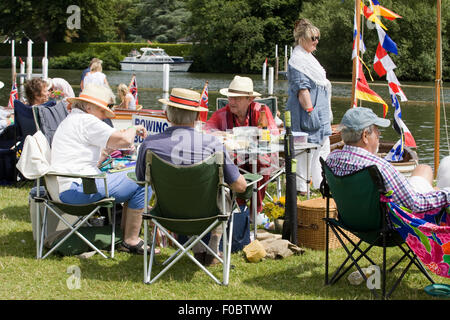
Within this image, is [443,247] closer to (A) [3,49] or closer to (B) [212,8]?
(B) [212,8]

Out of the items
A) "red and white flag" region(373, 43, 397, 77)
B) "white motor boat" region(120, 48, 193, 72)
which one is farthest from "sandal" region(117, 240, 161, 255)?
"white motor boat" region(120, 48, 193, 72)

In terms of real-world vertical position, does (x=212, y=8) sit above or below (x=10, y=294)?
above

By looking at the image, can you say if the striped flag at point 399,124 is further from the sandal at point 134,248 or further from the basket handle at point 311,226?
the sandal at point 134,248

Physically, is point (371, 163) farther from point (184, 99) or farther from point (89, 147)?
point (89, 147)

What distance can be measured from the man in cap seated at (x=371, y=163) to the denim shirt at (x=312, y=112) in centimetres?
265

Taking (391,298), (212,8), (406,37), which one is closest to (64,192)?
(391,298)

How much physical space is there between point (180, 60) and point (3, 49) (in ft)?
66.0

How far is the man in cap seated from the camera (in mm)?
3664

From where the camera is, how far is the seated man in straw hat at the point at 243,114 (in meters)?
5.75

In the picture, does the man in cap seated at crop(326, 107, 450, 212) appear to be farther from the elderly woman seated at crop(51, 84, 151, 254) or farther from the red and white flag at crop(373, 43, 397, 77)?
the red and white flag at crop(373, 43, 397, 77)

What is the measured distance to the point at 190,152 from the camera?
407 centimetres

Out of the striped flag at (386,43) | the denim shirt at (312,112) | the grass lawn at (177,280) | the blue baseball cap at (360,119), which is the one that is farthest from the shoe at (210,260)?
the striped flag at (386,43)
